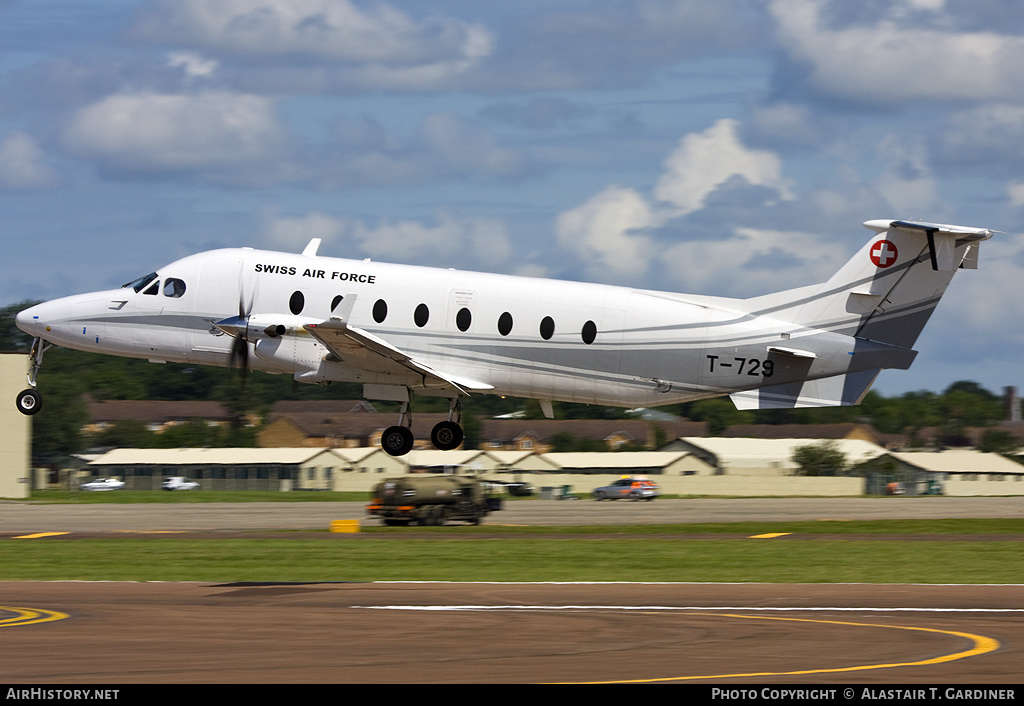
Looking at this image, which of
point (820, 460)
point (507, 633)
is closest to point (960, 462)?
point (820, 460)

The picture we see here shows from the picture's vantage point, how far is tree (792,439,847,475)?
10100 cm

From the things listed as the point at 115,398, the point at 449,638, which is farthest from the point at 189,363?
the point at 115,398

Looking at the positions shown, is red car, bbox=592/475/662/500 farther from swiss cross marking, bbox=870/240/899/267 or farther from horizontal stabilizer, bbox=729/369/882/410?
swiss cross marking, bbox=870/240/899/267

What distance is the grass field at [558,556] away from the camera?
108ft

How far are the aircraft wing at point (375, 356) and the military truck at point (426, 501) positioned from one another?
14540 millimetres

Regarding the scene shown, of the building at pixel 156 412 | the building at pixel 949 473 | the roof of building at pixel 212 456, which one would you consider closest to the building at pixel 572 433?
the roof of building at pixel 212 456

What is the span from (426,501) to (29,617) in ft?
84.3

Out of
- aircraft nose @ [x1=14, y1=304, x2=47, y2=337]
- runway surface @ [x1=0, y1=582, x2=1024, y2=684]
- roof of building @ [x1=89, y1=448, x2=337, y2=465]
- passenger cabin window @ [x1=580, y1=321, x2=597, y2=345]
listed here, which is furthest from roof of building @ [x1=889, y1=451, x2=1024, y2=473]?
aircraft nose @ [x1=14, y1=304, x2=47, y2=337]

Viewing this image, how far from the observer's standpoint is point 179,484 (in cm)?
10144

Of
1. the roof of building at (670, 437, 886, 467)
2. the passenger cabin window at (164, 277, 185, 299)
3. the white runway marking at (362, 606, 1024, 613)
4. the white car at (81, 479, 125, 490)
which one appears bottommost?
the white car at (81, 479, 125, 490)

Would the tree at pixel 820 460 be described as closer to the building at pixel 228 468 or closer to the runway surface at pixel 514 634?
the building at pixel 228 468

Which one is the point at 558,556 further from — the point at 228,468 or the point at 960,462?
the point at 960,462

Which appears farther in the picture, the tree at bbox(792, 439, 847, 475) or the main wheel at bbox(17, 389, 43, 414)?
the tree at bbox(792, 439, 847, 475)

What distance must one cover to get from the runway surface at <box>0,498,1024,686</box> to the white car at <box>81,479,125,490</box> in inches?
2944
